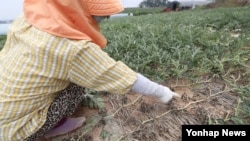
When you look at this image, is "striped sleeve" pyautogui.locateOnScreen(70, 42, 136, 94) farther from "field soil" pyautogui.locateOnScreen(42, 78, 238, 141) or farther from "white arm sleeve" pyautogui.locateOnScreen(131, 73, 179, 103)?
"field soil" pyautogui.locateOnScreen(42, 78, 238, 141)

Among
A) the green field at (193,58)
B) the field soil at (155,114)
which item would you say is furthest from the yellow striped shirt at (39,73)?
the green field at (193,58)

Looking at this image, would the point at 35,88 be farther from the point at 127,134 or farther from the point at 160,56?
the point at 160,56

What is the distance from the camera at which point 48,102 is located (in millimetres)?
1462

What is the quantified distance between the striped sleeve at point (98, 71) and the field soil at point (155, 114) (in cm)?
34

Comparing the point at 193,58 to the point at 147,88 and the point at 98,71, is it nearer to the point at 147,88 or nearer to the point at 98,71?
the point at 147,88

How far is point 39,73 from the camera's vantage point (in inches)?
52.1

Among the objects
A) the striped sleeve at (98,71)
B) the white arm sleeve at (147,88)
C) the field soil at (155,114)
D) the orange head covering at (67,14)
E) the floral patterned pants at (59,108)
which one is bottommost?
the field soil at (155,114)

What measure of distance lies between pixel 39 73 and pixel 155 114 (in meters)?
0.64

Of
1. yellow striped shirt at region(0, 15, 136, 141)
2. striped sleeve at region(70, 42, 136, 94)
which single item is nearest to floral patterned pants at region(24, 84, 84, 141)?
yellow striped shirt at region(0, 15, 136, 141)

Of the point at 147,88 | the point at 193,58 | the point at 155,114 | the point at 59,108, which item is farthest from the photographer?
the point at 193,58

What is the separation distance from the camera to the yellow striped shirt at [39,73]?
1262 millimetres

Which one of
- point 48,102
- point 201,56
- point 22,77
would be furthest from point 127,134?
point 201,56

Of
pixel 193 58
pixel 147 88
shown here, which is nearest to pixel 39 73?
pixel 147 88

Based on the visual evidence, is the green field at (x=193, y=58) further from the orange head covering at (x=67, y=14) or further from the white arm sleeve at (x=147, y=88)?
the orange head covering at (x=67, y=14)
